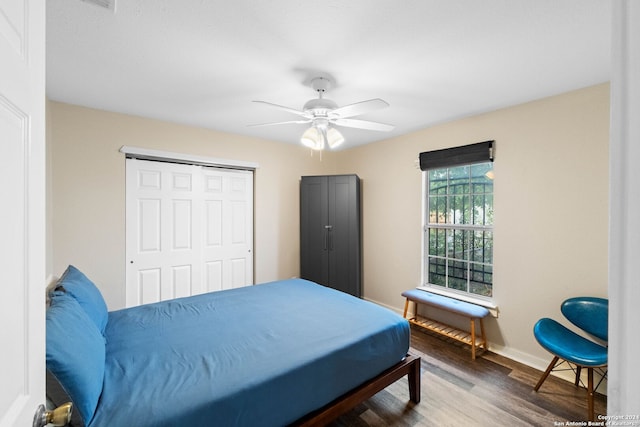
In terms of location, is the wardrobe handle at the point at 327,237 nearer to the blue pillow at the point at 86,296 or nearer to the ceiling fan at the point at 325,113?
the ceiling fan at the point at 325,113

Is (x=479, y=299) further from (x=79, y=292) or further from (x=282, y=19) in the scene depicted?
(x=79, y=292)

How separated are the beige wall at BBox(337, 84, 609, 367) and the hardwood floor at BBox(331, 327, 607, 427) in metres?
0.33

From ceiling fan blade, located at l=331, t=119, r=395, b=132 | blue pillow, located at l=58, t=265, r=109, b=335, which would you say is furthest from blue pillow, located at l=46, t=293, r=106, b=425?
ceiling fan blade, located at l=331, t=119, r=395, b=132

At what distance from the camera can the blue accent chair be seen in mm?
1935

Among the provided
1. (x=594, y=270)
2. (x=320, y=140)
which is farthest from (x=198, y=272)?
(x=594, y=270)

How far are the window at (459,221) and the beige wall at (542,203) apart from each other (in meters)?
0.16

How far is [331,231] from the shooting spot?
417 centimetres

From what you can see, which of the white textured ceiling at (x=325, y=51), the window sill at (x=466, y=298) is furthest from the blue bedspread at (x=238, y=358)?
the white textured ceiling at (x=325, y=51)

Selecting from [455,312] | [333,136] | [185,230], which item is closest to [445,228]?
[455,312]

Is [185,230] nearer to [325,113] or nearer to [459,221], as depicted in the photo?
[325,113]

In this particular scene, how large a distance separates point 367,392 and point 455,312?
1.50 m

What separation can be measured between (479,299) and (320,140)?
8.07 feet

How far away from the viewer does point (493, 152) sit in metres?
2.89

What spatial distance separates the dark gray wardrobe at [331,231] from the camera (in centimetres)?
403
